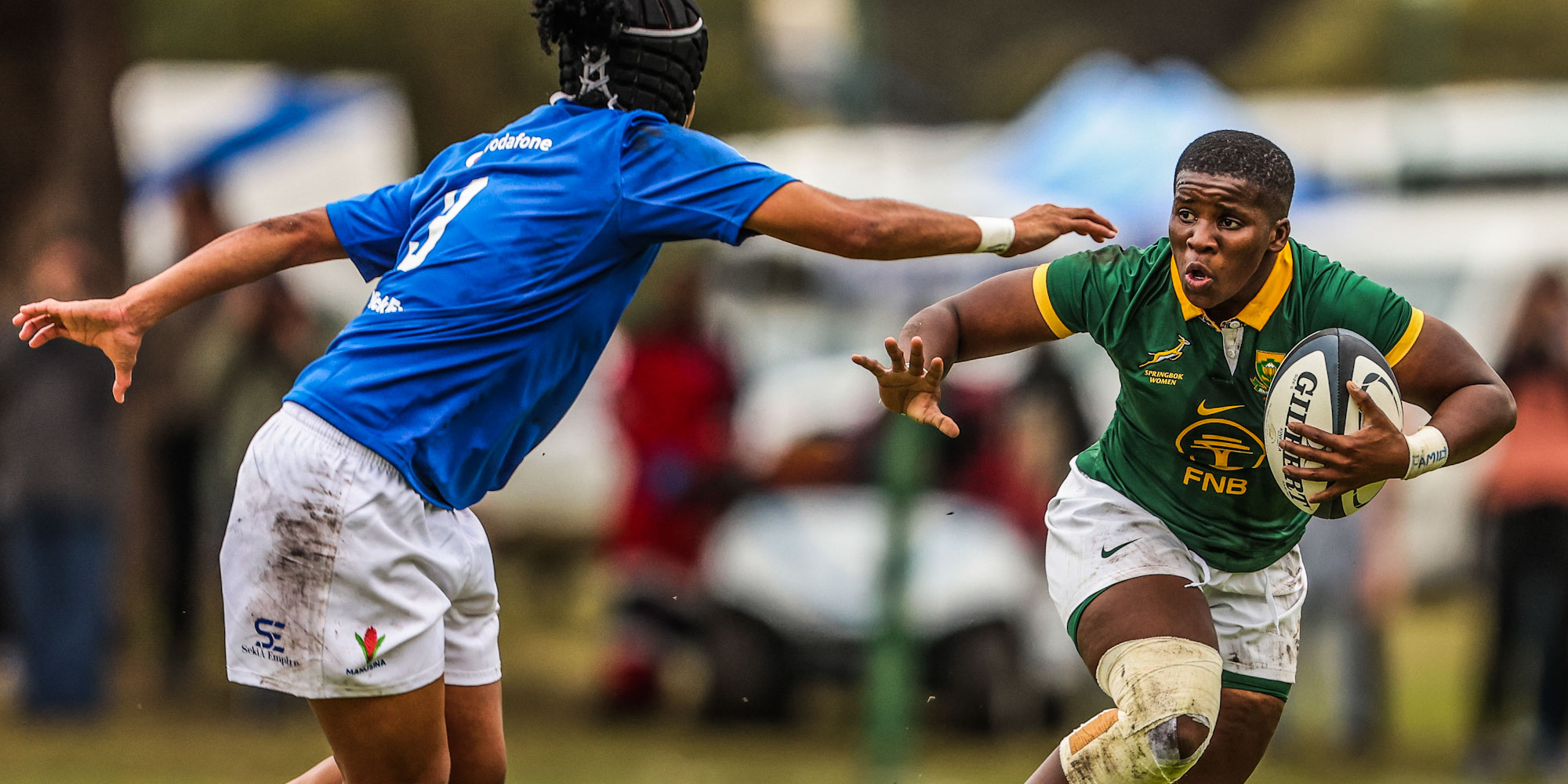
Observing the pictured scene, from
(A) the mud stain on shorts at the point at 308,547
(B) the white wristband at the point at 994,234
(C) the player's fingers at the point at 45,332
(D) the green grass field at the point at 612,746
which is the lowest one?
(D) the green grass field at the point at 612,746

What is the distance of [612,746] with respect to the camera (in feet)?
31.4

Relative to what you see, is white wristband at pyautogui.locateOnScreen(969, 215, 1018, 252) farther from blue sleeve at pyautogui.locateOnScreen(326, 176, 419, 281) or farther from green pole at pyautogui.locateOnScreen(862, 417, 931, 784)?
green pole at pyautogui.locateOnScreen(862, 417, 931, 784)

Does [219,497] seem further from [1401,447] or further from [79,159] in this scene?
[1401,447]

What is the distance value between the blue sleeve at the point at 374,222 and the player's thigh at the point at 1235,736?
8.11 feet

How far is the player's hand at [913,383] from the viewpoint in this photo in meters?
4.35

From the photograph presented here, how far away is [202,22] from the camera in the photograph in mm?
22625

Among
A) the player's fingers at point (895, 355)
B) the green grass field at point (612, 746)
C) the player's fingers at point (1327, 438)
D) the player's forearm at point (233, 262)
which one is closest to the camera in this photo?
the player's fingers at point (1327, 438)

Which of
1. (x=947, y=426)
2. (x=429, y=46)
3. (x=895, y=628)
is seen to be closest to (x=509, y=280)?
(x=947, y=426)

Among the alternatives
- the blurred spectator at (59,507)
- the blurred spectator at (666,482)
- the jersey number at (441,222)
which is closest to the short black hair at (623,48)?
the jersey number at (441,222)

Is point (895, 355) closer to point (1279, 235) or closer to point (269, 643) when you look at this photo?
point (1279, 235)

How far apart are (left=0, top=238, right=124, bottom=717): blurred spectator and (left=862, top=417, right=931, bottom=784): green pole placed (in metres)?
4.49

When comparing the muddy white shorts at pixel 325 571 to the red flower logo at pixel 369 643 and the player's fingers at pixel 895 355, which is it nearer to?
the red flower logo at pixel 369 643

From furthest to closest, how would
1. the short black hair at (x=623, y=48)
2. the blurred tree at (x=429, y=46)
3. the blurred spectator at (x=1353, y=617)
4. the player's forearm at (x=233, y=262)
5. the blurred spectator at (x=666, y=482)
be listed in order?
the blurred tree at (x=429, y=46) → the blurred spectator at (x=666, y=482) → the blurred spectator at (x=1353, y=617) → the player's forearm at (x=233, y=262) → the short black hair at (x=623, y=48)

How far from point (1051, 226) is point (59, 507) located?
23.5ft
